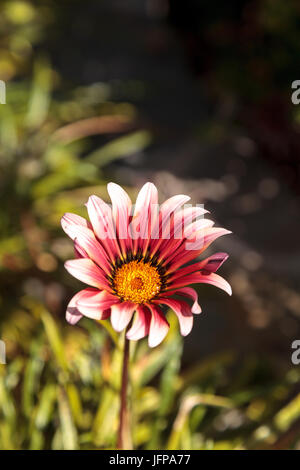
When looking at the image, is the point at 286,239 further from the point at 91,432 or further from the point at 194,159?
the point at 91,432

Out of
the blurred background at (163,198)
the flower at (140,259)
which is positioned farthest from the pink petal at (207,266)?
the blurred background at (163,198)

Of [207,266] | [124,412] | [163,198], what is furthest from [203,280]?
[163,198]

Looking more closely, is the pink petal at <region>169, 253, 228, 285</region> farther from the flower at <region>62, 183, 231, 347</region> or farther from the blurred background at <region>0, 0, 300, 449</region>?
the blurred background at <region>0, 0, 300, 449</region>

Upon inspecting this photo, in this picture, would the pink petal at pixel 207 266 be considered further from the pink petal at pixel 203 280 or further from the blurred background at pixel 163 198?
the blurred background at pixel 163 198

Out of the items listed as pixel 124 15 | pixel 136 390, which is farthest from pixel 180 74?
pixel 136 390

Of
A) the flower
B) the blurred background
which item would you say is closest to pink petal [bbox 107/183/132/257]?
the flower

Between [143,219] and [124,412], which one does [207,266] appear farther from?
[124,412]

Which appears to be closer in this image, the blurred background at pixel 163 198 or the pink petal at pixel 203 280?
the pink petal at pixel 203 280
